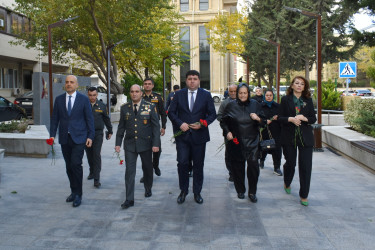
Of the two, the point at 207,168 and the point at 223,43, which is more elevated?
the point at 223,43

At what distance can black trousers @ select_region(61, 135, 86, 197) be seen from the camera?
5.89m

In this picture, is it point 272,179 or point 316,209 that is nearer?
point 316,209

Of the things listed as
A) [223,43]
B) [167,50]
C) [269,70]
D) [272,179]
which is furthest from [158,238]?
[223,43]

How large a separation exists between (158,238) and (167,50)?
1130 inches

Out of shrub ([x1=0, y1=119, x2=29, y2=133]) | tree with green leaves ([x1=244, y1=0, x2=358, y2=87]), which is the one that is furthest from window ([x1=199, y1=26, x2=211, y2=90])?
shrub ([x1=0, y1=119, x2=29, y2=133])

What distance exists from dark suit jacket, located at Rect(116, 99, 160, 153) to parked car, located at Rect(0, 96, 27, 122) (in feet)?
41.8

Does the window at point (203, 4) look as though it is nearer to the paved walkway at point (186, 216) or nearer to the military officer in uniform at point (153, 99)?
the military officer in uniform at point (153, 99)

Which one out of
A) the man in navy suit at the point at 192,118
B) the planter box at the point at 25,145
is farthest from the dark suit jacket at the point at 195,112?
the planter box at the point at 25,145

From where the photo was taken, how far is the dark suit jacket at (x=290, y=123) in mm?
5938

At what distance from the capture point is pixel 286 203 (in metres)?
6.11

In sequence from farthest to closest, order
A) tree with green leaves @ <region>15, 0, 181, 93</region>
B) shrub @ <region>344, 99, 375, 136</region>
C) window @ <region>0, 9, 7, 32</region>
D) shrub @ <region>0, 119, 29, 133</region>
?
window @ <region>0, 9, 7, 32</region>, tree with green leaves @ <region>15, 0, 181, 93</region>, shrub @ <region>0, 119, 29, 133</region>, shrub @ <region>344, 99, 375, 136</region>

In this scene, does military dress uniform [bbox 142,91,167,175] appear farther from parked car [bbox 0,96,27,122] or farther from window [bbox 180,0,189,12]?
window [bbox 180,0,189,12]

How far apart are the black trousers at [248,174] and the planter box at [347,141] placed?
3.36 metres

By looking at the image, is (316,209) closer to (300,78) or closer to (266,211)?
(266,211)
